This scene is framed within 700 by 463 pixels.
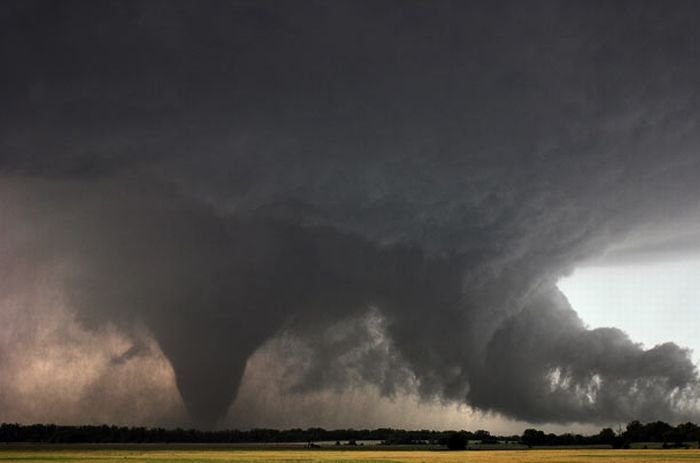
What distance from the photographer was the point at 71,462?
456 feet

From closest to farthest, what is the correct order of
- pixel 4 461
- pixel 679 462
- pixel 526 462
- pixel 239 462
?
pixel 679 462
pixel 526 462
pixel 239 462
pixel 4 461

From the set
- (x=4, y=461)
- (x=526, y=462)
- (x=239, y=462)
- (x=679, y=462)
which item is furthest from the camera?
(x=4, y=461)

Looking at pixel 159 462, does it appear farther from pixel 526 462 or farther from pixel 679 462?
pixel 679 462

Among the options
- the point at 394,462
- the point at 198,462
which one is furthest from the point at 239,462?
the point at 394,462

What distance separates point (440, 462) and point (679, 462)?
40.1m

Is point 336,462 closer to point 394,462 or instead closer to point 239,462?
point 394,462

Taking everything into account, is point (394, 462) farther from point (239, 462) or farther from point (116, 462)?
point (116, 462)

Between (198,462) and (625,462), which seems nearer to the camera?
(625,462)

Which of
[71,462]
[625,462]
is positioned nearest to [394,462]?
[625,462]

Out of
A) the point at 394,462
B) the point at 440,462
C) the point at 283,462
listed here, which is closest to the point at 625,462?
the point at 440,462

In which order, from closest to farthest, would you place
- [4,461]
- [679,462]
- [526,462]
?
[679,462], [526,462], [4,461]

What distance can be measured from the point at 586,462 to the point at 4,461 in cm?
11592

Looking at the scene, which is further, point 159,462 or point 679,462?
point 159,462

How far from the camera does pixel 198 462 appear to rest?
445 feet
